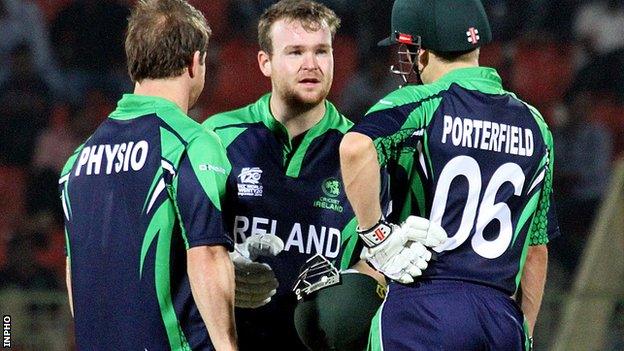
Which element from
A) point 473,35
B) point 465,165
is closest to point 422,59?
point 473,35

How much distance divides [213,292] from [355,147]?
1.91 ft

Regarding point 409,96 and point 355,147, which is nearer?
point 355,147

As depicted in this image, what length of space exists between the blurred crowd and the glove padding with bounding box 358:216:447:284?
187 inches

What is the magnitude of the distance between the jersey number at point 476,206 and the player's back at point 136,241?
75 cm

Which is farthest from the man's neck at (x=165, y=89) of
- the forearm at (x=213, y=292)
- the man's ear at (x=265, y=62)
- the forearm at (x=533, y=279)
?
the forearm at (x=533, y=279)

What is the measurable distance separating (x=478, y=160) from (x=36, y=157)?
5.23m

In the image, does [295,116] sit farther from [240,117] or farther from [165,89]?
[165,89]

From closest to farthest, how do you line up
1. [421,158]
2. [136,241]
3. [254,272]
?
1. [136,241]
2. [421,158]
3. [254,272]

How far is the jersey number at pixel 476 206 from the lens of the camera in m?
3.48

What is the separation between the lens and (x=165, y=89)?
134 inches

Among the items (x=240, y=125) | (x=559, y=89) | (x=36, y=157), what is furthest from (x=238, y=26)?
(x=240, y=125)

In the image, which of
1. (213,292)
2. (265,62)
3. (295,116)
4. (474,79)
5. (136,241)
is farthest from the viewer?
(265,62)

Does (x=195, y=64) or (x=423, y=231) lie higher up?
(x=195, y=64)

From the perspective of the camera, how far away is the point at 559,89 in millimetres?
8812
